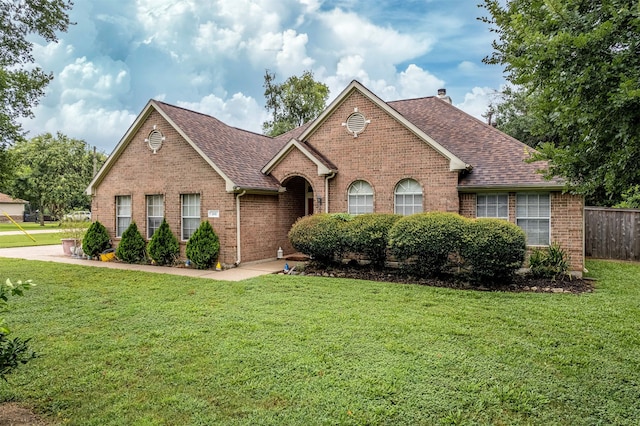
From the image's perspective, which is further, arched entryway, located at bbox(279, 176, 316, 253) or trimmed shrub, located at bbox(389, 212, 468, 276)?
arched entryway, located at bbox(279, 176, 316, 253)

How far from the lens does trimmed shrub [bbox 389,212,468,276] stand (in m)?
10.4

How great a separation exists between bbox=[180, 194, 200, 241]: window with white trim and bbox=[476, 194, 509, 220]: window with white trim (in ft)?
31.7

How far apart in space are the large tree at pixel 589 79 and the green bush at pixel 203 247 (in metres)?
10.9

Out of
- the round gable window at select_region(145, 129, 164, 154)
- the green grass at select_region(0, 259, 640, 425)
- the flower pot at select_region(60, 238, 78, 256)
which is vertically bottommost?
the green grass at select_region(0, 259, 640, 425)

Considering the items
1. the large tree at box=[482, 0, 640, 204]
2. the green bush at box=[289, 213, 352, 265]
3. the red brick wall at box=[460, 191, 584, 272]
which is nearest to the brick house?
the red brick wall at box=[460, 191, 584, 272]

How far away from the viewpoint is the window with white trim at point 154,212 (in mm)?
15039

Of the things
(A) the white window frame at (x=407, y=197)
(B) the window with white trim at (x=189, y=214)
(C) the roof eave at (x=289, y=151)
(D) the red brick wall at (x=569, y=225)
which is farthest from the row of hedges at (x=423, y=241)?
(B) the window with white trim at (x=189, y=214)

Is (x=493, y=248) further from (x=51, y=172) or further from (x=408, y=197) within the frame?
(x=51, y=172)

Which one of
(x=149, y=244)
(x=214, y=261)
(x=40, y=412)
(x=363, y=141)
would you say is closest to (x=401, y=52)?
(x=363, y=141)

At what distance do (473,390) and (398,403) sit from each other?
928 millimetres

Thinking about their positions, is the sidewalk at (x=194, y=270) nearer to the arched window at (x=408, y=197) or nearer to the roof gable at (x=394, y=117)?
the arched window at (x=408, y=197)

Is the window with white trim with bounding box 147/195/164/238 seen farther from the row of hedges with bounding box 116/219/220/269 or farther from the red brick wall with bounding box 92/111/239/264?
the row of hedges with bounding box 116/219/220/269

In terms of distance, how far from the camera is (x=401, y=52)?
1612cm

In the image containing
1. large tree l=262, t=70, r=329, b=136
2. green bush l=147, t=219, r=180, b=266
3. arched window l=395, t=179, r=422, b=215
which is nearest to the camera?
arched window l=395, t=179, r=422, b=215
